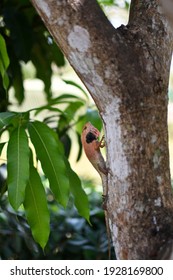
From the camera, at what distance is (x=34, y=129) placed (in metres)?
1.50

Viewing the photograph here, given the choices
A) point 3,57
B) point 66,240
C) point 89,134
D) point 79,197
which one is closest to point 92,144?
point 89,134

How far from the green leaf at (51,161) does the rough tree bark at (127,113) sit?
225mm

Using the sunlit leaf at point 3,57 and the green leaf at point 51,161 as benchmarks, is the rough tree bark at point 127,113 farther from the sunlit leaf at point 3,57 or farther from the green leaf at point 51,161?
the sunlit leaf at point 3,57

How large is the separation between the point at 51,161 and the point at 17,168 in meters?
0.10

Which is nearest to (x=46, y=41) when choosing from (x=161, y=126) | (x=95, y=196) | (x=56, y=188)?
(x=95, y=196)

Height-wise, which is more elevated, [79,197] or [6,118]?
[6,118]

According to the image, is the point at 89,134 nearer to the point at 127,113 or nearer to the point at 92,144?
the point at 92,144

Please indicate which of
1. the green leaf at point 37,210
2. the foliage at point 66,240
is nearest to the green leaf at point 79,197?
the green leaf at point 37,210

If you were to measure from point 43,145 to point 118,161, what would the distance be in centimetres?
34

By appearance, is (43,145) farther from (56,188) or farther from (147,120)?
(147,120)

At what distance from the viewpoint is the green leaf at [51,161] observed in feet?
4.68

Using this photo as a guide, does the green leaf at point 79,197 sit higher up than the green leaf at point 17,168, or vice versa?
the green leaf at point 17,168

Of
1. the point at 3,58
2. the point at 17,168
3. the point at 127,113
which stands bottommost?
the point at 17,168

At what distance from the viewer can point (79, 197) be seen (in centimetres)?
156
